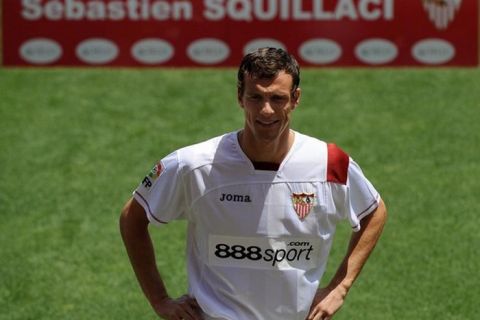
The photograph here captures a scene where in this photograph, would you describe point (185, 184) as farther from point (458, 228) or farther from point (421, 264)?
point (458, 228)

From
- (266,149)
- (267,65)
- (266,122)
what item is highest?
(267,65)

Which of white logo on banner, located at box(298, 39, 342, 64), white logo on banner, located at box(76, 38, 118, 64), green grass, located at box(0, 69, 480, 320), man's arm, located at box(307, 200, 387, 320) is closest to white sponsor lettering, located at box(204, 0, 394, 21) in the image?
white logo on banner, located at box(298, 39, 342, 64)

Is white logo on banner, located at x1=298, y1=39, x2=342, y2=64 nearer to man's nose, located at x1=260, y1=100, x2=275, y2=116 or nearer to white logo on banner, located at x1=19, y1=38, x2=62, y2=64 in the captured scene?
white logo on banner, located at x1=19, y1=38, x2=62, y2=64

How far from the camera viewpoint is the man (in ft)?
17.3

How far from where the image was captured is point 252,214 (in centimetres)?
525

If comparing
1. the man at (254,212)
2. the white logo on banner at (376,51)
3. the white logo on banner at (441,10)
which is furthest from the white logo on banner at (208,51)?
the man at (254,212)

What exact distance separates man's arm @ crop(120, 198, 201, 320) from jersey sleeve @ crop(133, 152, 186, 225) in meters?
0.06

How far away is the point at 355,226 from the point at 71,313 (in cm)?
414

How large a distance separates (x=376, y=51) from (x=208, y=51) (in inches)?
73.9

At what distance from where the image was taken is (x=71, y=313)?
912cm

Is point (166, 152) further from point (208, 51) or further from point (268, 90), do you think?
point (268, 90)

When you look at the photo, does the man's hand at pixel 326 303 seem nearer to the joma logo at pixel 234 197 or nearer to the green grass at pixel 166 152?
the joma logo at pixel 234 197

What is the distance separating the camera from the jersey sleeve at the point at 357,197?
5387 mm

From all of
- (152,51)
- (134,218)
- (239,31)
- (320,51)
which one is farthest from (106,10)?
(134,218)
